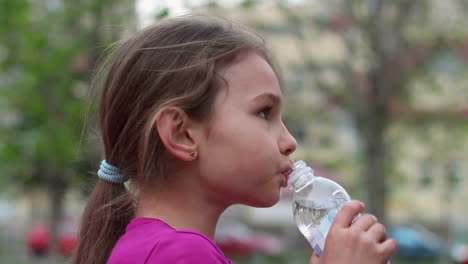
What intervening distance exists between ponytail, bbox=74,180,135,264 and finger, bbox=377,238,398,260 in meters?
0.64

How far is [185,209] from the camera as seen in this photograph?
6.49 feet

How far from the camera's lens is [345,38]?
15.1m

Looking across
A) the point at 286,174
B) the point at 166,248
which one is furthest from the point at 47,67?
the point at 166,248

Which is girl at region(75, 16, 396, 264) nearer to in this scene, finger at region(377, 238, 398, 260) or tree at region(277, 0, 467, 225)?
finger at region(377, 238, 398, 260)

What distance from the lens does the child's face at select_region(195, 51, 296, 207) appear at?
194 centimetres

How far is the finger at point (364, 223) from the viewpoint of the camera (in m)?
1.86

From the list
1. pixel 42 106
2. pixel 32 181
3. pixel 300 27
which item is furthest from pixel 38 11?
pixel 32 181

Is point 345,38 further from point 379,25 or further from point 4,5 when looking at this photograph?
point 4,5

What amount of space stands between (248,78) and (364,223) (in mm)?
429

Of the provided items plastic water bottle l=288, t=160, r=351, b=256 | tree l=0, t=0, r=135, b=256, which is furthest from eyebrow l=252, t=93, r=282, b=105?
tree l=0, t=0, r=135, b=256

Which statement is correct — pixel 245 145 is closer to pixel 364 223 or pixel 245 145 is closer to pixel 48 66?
pixel 364 223

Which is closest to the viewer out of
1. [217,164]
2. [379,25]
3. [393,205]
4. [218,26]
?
[217,164]

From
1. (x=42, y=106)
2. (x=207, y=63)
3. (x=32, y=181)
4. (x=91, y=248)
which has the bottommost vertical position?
(x=32, y=181)

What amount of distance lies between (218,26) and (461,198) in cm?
3977
